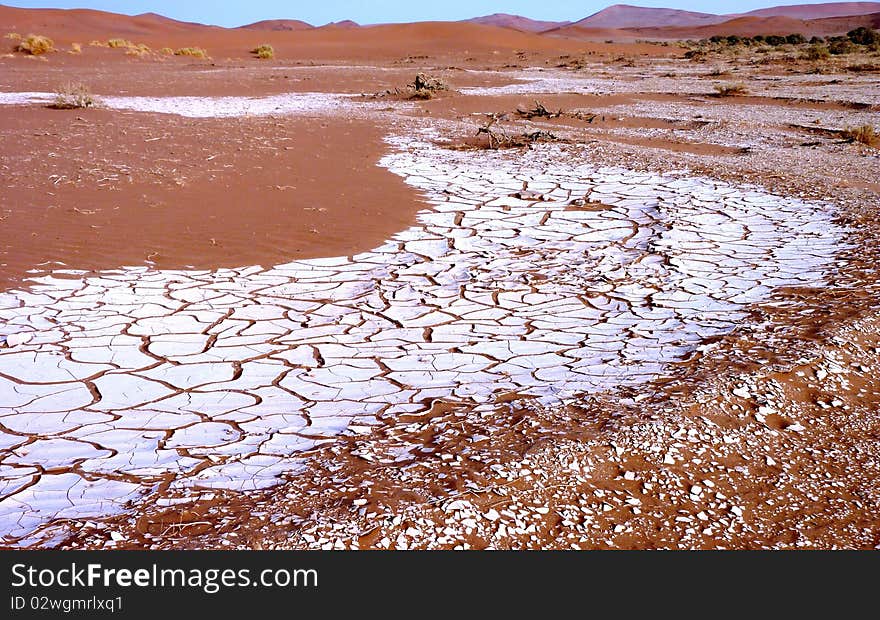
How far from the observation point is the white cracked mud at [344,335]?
3416mm

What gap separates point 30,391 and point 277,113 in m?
12.3

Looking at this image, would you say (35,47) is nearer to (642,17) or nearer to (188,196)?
(188,196)

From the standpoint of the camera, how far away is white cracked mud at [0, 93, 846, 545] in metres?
3.42

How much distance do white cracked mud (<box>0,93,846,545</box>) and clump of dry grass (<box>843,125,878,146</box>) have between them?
4.73 metres

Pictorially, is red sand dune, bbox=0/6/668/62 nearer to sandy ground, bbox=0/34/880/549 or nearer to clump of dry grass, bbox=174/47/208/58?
clump of dry grass, bbox=174/47/208/58

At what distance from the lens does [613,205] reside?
26.6 feet

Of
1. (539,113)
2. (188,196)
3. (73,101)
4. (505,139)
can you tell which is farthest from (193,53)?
(188,196)

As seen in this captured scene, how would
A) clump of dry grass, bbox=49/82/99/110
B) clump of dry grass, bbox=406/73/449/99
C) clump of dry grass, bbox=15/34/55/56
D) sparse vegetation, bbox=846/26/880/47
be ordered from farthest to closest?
sparse vegetation, bbox=846/26/880/47, clump of dry grass, bbox=15/34/55/56, clump of dry grass, bbox=406/73/449/99, clump of dry grass, bbox=49/82/99/110

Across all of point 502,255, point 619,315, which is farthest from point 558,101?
point 619,315

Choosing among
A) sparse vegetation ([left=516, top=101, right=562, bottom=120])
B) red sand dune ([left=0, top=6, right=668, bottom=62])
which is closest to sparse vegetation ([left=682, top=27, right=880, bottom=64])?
red sand dune ([left=0, top=6, right=668, bottom=62])

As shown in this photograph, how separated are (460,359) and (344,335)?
0.81 metres

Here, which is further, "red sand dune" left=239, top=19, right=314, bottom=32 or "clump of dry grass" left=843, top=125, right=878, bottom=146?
"red sand dune" left=239, top=19, right=314, bottom=32

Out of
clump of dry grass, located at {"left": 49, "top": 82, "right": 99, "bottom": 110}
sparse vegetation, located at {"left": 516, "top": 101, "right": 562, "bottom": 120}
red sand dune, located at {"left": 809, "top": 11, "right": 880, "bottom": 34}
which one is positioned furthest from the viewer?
red sand dune, located at {"left": 809, "top": 11, "right": 880, "bottom": 34}

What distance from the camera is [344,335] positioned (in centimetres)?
486
